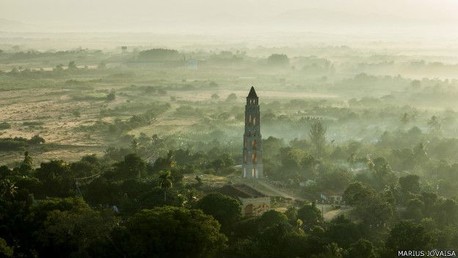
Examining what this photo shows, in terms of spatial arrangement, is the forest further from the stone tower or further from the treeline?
the stone tower

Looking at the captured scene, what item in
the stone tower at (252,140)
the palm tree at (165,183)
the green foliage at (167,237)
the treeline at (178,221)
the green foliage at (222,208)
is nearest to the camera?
the green foliage at (167,237)

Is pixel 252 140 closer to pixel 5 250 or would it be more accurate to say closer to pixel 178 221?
pixel 178 221

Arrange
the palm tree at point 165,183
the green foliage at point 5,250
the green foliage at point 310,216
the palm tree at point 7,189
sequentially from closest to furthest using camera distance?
A: the green foliage at point 5,250 < the palm tree at point 7,189 < the green foliage at point 310,216 < the palm tree at point 165,183

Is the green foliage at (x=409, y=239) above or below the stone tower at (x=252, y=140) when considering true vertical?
below

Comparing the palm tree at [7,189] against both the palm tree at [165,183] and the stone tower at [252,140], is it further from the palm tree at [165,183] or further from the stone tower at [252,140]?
the stone tower at [252,140]

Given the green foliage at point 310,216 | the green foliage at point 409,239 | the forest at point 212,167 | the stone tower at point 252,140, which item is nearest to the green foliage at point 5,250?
the forest at point 212,167

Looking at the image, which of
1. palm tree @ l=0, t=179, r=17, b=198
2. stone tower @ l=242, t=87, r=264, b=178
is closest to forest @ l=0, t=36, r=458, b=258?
palm tree @ l=0, t=179, r=17, b=198
